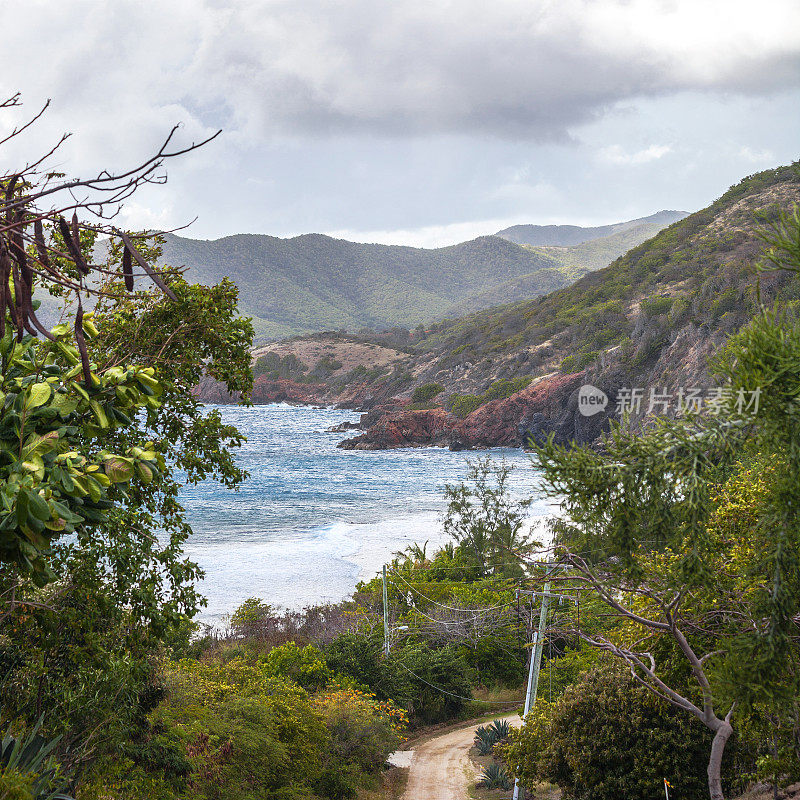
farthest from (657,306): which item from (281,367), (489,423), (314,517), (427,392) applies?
(281,367)

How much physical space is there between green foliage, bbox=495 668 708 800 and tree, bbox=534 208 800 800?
7.14ft

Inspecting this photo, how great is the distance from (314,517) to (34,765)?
39570 millimetres

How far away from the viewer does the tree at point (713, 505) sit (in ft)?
14.8

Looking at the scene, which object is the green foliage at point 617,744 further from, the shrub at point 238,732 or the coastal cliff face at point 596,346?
the coastal cliff face at point 596,346

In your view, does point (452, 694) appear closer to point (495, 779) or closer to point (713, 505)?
point (495, 779)

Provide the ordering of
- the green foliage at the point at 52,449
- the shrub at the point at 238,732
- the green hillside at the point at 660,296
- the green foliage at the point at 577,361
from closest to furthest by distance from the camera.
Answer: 1. the green foliage at the point at 52,449
2. the shrub at the point at 238,732
3. the green hillside at the point at 660,296
4. the green foliage at the point at 577,361

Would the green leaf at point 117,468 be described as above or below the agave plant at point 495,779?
above

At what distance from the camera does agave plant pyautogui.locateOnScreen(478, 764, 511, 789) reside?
1312 cm

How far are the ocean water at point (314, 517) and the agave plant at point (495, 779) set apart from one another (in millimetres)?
8260

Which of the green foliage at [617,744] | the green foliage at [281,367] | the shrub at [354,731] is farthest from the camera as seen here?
the green foliage at [281,367]

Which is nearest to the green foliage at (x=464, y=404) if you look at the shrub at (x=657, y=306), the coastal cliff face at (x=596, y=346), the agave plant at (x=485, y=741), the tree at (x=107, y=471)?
the coastal cliff face at (x=596, y=346)

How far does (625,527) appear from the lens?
5512 millimetres

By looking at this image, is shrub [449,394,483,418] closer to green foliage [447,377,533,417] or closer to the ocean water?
green foliage [447,377,533,417]

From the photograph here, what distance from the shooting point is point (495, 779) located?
43.1ft
